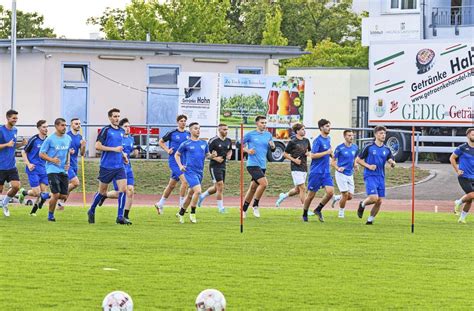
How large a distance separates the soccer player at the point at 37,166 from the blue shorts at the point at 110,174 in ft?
8.55

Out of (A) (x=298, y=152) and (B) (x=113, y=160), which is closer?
(B) (x=113, y=160)

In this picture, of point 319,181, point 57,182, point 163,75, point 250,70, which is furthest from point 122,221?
point 250,70

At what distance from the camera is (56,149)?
23.0 meters

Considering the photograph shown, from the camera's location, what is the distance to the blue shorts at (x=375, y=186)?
24047mm

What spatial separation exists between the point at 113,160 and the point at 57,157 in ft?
3.72

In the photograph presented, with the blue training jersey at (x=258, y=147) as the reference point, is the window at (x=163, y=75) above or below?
above

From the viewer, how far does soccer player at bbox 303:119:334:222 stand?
24906 mm

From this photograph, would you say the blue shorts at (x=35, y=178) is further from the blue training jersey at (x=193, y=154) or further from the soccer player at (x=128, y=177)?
the blue training jersey at (x=193, y=154)

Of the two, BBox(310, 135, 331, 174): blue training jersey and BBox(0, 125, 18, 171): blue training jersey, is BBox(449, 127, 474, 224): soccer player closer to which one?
BBox(310, 135, 331, 174): blue training jersey

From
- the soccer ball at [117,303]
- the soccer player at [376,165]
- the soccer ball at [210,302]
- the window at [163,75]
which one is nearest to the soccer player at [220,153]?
the soccer player at [376,165]

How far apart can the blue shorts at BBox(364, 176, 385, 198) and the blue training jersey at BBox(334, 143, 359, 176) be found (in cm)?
197

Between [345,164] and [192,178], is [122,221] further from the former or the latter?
[345,164]

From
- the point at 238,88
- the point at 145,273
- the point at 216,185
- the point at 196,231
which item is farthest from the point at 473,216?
the point at 238,88

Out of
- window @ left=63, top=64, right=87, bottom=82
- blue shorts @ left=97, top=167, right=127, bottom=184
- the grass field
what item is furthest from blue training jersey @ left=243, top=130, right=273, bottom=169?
window @ left=63, top=64, right=87, bottom=82
